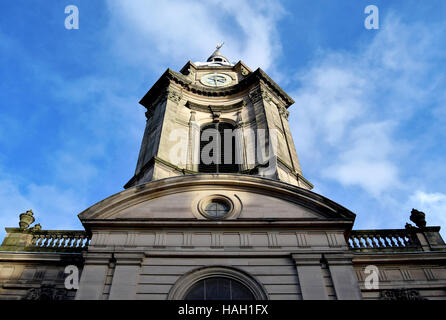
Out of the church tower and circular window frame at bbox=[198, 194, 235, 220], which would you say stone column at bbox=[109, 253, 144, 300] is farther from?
the church tower

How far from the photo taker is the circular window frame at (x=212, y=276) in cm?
1158

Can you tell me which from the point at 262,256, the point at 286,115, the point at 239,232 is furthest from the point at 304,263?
the point at 286,115

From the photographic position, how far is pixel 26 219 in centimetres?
1566

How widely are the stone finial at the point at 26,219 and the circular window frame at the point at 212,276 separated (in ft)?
24.9

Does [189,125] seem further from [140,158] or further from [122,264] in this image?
[122,264]

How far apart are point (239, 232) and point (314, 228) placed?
2664 millimetres

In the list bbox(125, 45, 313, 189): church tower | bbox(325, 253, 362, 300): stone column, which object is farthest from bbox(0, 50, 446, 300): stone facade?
bbox(125, 45, 313, 189): church tower

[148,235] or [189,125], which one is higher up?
[189,125]

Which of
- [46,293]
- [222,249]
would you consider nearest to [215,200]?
[222,249]

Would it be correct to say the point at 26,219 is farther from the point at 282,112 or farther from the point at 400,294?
the point at 282,112

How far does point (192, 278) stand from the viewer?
39.5ft

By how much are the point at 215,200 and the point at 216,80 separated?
58.3 ft

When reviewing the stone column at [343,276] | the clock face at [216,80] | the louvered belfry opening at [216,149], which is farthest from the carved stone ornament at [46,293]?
the clock face at [216,80]

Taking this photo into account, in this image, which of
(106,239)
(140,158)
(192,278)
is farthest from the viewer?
(140,158)
